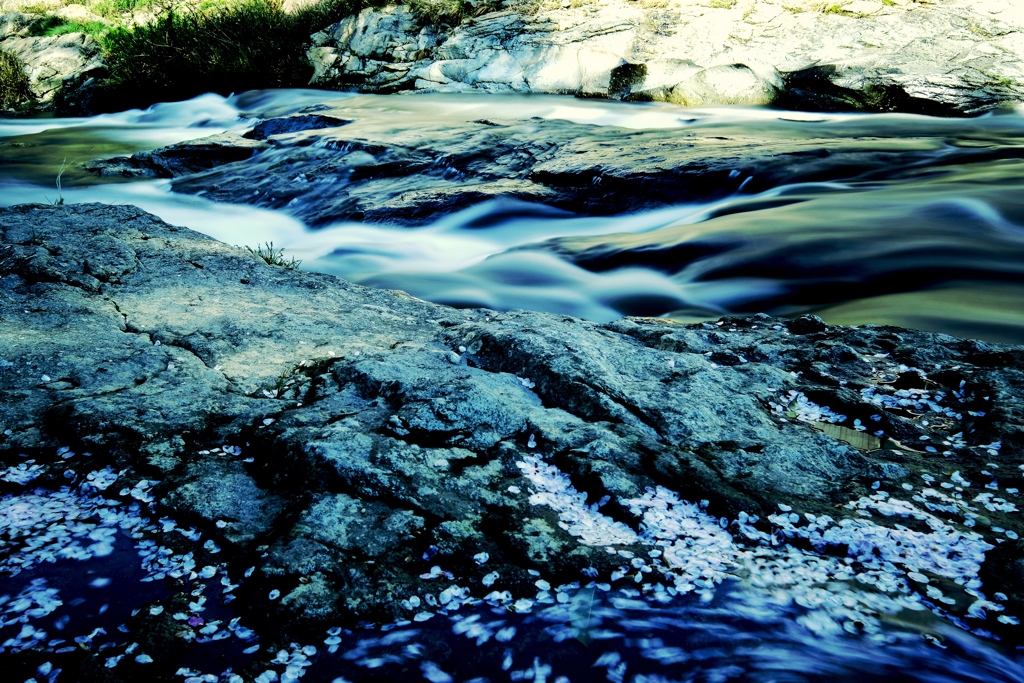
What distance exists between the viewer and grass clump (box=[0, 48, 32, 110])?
53.2ft

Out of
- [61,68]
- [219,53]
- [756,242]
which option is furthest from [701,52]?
[61,68]

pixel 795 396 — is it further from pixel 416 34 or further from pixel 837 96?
pixel 416 34

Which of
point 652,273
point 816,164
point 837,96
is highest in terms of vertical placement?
point 837,96

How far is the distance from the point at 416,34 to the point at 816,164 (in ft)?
30.3

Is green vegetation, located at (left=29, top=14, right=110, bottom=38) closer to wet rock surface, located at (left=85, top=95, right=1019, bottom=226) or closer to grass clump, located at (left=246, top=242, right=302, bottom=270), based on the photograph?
wet rock surface, located at (left=85, top=95, right=1019, bottom=226)

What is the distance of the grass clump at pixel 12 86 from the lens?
16.2m

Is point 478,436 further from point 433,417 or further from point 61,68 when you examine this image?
point 61,68

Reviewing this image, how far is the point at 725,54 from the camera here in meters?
10.8

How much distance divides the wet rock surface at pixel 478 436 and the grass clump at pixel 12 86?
650 inches

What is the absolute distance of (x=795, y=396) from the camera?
7.45 feet

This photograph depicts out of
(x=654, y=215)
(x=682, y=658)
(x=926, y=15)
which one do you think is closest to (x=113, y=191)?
(x=654, y=215)

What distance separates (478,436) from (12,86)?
18763 mm

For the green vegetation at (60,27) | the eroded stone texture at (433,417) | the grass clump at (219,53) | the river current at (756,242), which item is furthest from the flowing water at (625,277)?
the green vegetation at (60,27)

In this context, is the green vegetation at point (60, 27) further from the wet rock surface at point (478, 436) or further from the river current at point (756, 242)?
the wet rock surface at point (478, 436)
